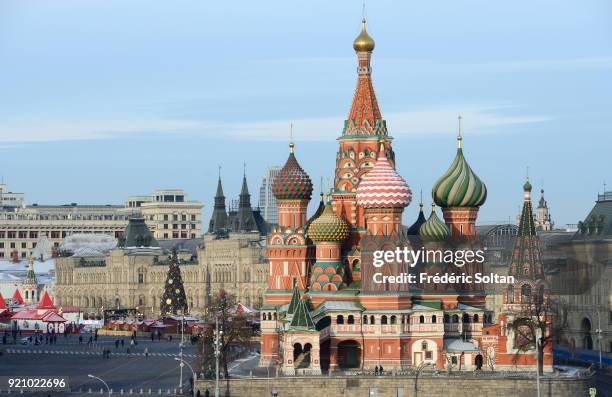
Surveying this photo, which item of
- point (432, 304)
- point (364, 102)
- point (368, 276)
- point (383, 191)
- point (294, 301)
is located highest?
point (364, 102)

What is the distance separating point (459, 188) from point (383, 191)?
12776 millimetres

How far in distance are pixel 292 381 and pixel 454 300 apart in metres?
16.9

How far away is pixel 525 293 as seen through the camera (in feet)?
454

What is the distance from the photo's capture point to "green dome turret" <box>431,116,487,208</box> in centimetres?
14725

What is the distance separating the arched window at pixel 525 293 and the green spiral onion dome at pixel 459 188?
11041mm

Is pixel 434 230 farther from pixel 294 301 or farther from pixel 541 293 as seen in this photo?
pixel 294 301

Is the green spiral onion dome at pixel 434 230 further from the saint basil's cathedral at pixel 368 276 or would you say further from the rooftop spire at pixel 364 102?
the rooftop spire at pixel 364 102

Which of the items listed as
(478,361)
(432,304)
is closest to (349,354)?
(432,304)

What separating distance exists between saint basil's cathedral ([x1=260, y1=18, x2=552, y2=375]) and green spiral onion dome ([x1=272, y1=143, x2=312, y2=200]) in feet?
0.24

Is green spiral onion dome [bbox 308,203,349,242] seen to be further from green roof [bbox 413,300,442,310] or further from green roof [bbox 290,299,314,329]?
green roof [bbox 290,299,314,329]

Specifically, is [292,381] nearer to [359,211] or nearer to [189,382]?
[189,382]

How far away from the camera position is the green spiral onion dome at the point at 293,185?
475 feet

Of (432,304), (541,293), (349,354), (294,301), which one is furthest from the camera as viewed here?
(541,293)

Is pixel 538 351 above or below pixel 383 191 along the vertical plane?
below
